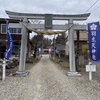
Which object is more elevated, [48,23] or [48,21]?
[48,21]

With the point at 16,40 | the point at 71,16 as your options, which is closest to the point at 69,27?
the point at 71,16

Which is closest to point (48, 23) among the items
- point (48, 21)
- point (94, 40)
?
point (48, 21)

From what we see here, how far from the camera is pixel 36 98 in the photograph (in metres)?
5.11

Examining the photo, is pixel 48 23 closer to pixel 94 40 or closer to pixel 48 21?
pixel 48 21

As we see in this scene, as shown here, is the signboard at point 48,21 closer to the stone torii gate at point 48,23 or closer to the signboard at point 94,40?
the stone torii gate at point 48,23

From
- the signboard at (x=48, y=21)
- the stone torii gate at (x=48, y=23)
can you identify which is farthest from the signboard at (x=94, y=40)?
the signboard at (x=48, y=21)

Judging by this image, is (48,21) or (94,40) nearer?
(94,40)

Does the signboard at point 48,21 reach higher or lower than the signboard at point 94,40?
higher

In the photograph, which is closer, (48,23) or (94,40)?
(94,40)

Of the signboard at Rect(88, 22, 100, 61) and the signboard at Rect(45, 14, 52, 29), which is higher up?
the signboard at Rect(45, 14, 52, 29)

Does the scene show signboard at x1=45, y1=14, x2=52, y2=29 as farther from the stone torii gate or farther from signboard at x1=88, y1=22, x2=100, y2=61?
signboard at x1=88, y1=22, x2=100, y2=61

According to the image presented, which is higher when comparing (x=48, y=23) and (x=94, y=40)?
(x=48, y=23)

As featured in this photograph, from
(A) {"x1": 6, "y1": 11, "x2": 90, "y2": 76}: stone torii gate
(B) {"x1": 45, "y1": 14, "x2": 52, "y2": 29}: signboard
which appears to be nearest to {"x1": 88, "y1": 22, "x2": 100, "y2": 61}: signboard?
(A) {"x1": 6, "y1": 11, "x2": 90, "y2": 76}: stone torii gate

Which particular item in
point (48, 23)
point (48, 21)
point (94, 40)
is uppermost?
point (48, 21)
